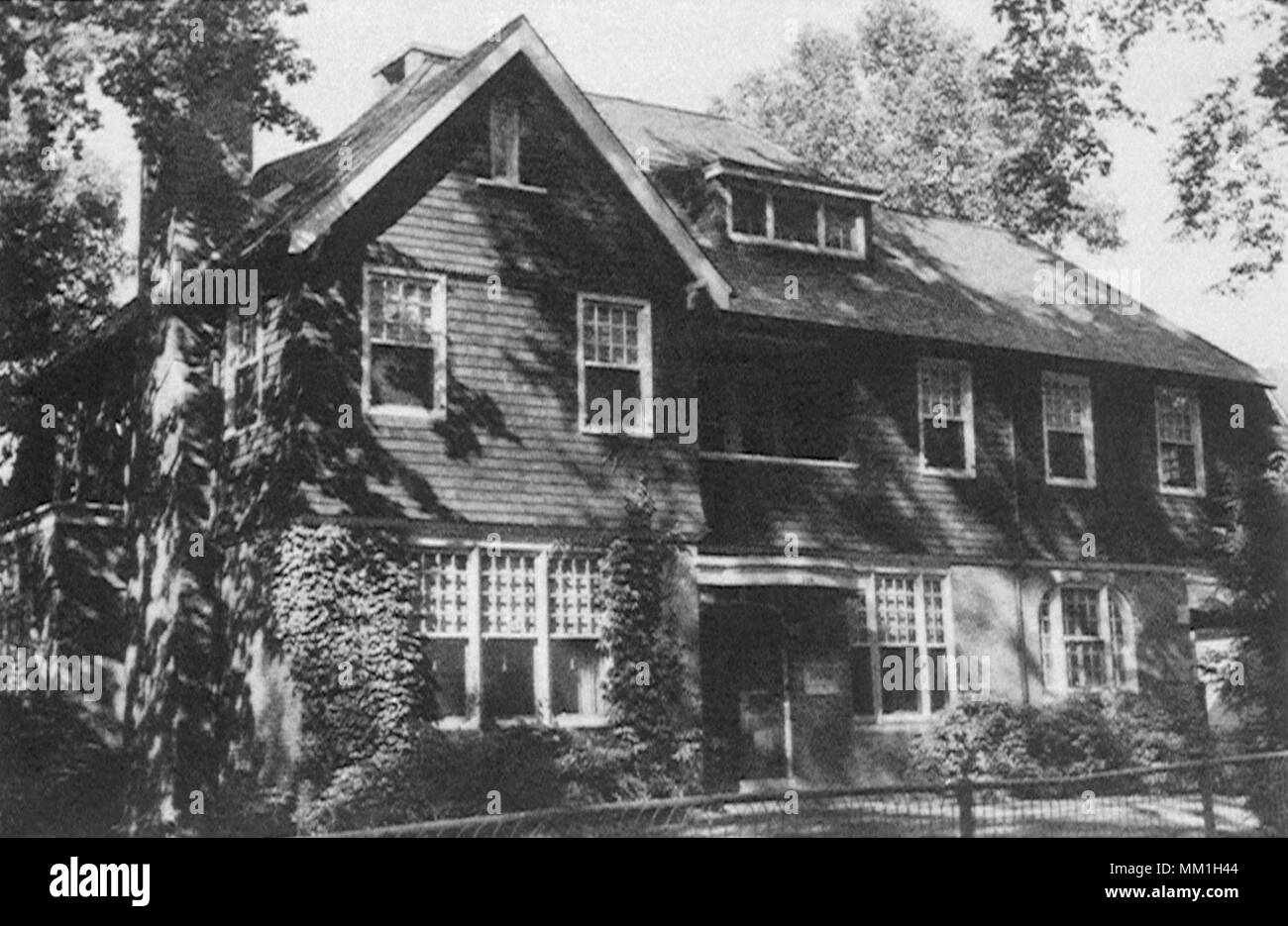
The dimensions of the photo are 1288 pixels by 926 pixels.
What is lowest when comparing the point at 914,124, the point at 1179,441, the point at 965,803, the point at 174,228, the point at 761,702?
the point at 965,803

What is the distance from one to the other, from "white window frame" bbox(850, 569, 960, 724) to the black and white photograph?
52mm

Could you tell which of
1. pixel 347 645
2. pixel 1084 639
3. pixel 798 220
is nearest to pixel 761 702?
pixel 1084 639

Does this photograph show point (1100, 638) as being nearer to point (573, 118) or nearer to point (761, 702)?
point (761, 702)

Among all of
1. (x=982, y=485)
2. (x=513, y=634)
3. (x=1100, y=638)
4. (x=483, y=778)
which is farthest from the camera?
(x=1100, y=638)

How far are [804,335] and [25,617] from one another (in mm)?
10478

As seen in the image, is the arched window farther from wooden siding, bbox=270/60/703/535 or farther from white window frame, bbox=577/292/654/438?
white window frame, bbox=577/292/654/438

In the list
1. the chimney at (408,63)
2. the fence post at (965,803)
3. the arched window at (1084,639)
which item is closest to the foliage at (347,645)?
the fence post at (965,803)

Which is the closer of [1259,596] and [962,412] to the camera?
[1259,596]

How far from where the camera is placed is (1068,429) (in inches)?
898

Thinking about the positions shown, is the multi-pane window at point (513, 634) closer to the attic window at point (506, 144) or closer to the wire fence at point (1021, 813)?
the wire fence at point (1021, 813)

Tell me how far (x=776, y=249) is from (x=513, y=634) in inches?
295

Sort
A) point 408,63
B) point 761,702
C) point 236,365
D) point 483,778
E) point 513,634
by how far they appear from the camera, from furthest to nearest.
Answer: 1. point 408,63
2. point 761,702
3. point 236,365
4. point 513,634
5. point 483,778

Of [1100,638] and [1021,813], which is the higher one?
[1100,638]

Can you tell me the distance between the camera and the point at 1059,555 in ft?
72.9
